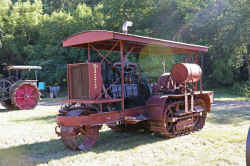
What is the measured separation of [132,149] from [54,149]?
1.72 m

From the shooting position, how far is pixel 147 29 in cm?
2053

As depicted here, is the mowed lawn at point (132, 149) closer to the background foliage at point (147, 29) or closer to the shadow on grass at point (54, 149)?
the shadow on grass at point (54, 149)

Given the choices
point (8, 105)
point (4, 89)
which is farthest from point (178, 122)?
point (8, 105)

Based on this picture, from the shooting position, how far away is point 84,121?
5.44 m

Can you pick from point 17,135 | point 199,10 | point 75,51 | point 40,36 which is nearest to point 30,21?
point 40,36

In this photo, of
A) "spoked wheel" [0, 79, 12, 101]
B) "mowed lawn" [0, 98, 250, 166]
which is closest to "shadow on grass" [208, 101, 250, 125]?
"mowed lawn" [0, 98, 250, 166]

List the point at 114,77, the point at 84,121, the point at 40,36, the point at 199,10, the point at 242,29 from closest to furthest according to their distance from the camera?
the point at 84,121, the point at 114,77, the point at 242,29, the point at 199,10, the point at 40,36

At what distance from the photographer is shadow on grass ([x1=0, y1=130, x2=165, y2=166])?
5109mm

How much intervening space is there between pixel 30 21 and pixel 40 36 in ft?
6.37

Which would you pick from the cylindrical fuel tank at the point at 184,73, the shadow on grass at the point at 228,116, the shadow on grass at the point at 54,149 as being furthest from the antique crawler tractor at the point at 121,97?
the shadow on grass at the point at 228,116

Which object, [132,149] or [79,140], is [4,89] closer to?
[79,140]

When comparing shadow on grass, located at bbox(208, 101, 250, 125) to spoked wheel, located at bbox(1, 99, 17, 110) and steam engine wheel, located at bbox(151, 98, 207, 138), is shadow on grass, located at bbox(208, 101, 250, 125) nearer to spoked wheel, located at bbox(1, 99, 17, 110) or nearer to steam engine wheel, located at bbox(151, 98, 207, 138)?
steam engine wheel, located at bbox(151, 98, 207, 138)

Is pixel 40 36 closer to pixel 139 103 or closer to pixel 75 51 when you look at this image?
pixel 75 51

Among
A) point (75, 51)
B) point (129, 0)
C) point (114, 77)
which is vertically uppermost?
point (129, 0)
